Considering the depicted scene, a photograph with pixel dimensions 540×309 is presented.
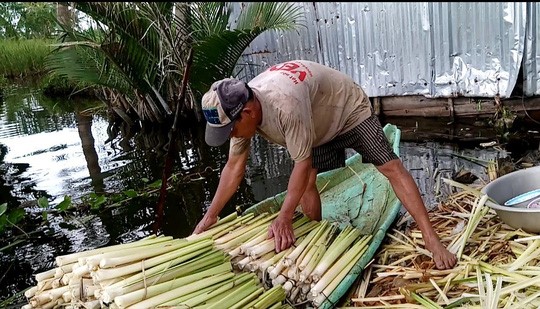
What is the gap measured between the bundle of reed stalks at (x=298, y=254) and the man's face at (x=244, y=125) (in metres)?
0.70

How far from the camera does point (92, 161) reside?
8672 millimetres

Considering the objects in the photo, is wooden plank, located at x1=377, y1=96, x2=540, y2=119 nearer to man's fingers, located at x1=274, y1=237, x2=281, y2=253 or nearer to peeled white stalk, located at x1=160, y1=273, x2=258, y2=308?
man's fingers, located at x1=274, y1=237, x2=281, y2=253

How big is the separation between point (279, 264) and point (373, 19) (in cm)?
641

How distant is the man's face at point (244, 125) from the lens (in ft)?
8.82

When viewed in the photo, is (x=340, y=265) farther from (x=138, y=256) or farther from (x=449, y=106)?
(x=449, y=106)

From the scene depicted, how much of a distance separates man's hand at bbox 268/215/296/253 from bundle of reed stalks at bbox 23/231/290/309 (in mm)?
293

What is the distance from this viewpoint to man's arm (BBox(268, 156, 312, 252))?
2.83 meters

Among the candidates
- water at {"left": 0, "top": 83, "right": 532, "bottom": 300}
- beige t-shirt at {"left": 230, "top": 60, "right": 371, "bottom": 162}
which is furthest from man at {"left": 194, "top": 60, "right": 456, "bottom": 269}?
water at {"left": 0, "top": 83, "right": 532, "bottom": 300}

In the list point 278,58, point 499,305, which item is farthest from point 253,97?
point 278,58

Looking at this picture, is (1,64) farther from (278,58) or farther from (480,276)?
(480,276)

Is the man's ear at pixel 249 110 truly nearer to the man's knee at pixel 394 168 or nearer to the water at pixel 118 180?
the man's knee at pixel 394 168

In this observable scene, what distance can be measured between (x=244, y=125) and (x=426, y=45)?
581cm

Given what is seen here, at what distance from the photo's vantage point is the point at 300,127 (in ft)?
8.97

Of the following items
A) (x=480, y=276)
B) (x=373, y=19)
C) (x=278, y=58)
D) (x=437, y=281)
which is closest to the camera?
(x=480, y=276)
